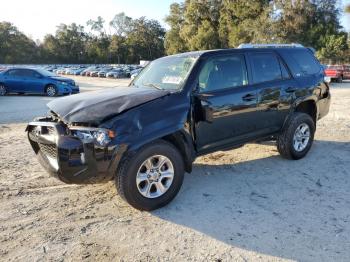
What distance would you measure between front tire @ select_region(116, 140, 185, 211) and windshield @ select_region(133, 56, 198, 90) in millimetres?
936

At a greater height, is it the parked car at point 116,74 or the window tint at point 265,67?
the window tint at point 265,67

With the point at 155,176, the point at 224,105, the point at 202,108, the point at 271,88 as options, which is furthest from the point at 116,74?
the point at 155,176

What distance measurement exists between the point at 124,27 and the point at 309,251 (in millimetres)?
124364

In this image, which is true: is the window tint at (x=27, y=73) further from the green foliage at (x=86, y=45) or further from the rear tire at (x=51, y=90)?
the green foliage at (x=86, y=45)

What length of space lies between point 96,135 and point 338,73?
89.4 feet

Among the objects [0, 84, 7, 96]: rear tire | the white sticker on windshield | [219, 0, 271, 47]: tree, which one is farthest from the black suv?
[219, 0, 271, 47]: tree

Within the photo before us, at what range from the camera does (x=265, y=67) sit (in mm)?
5609

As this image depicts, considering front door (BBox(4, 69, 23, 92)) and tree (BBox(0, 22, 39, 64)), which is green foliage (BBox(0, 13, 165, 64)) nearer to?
tree (BBox(0, 22, 39, 64))

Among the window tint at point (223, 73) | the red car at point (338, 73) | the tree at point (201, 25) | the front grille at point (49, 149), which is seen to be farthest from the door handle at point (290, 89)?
the tree at point (201, 25)

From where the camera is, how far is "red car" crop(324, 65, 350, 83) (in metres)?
27.3

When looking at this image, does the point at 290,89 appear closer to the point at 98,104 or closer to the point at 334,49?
the point at 98,104

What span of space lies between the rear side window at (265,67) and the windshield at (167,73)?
1.03 meters

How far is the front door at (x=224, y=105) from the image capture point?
470 centimetres

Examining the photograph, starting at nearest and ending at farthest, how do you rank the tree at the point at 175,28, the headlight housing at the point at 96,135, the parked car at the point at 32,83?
the headlight housing at the point at 96,135 < the parked car at the point at 32,83 < the tree at the point at 175,28
